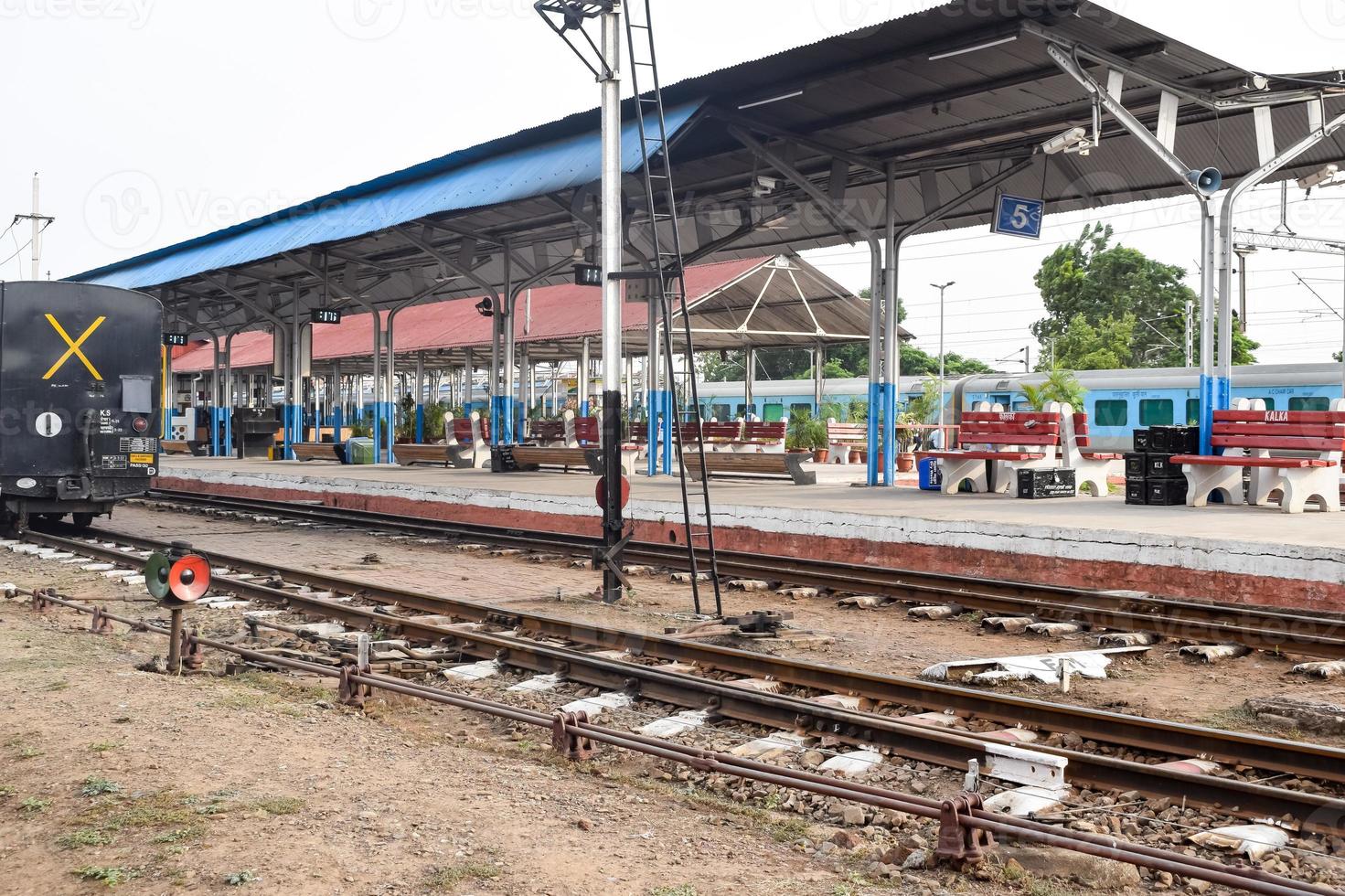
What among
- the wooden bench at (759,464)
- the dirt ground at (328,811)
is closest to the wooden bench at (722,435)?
the wooden bench at (759,464)

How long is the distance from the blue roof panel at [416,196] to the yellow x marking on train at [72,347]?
613 cm

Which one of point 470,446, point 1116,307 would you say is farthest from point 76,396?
point 1116,307

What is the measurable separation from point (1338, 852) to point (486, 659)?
16.4ft

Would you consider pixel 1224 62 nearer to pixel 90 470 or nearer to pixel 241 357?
pixel 90 470

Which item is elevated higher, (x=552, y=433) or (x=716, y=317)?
(x=716, y=317)

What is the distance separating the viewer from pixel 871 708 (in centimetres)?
618

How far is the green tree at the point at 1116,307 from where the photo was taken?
1943 inches

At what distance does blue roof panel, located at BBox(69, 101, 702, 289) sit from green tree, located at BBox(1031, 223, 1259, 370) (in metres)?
33.8

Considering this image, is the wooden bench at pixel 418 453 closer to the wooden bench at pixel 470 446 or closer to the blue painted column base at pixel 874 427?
the wooden bench at pixel 470 446

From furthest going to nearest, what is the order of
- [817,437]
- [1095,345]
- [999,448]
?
1. [1095,345]
2. [817,437]
3. [999,448]

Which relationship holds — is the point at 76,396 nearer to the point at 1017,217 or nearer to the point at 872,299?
the point at 872,299

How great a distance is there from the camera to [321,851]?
3984 millimetres

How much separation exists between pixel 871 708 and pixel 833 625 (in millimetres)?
2862

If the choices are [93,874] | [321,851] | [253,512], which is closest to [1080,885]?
[321,851]
